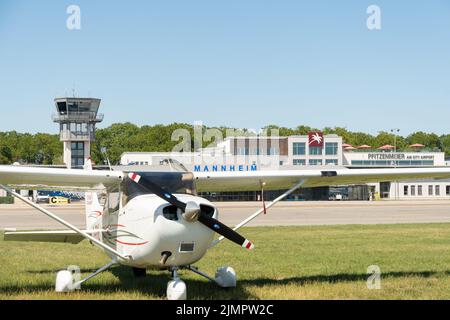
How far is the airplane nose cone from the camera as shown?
822 cm

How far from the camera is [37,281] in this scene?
1130cm

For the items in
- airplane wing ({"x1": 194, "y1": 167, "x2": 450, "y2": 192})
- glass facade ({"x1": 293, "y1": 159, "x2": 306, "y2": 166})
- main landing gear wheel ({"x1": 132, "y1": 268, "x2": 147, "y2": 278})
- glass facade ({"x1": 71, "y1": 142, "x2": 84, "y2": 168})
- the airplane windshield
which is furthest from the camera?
glass facade ({"x1": 71, "y1": 142, "x2": 84, "y2": 168})

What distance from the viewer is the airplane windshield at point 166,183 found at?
9.26m

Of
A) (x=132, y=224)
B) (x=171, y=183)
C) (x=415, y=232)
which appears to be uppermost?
(x=171, y=183)

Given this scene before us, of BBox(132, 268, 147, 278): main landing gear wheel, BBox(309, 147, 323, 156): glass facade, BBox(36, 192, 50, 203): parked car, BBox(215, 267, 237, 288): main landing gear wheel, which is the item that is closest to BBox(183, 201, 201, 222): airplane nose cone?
BBox(215, 267, 237, 288): main landing gear wheel

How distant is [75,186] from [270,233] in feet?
40.3

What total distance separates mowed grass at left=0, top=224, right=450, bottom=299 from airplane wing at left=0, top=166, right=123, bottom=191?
1808 mm

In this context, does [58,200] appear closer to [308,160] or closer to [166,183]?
[308,160]

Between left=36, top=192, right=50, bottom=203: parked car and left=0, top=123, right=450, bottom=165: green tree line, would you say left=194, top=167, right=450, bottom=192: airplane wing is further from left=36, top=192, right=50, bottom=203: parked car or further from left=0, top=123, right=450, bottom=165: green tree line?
left=0, top=123, right=450, bottom=165: green tree line

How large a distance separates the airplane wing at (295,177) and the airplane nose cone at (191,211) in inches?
80.2

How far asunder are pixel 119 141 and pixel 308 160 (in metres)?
57.1
